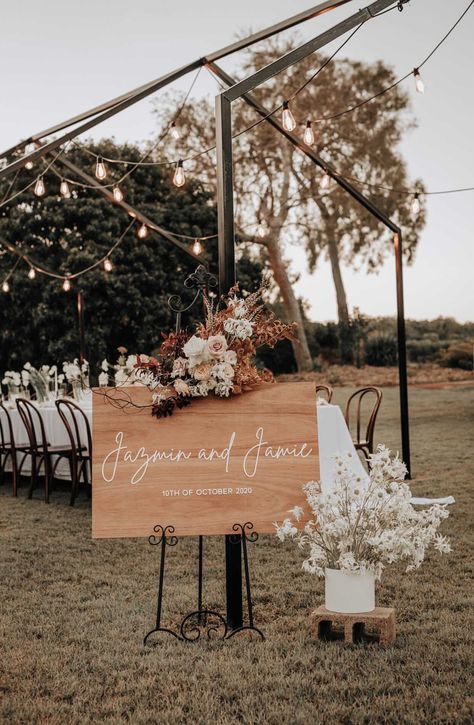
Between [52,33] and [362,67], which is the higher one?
[362,67]

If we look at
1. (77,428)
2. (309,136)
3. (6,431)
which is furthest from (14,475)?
(309,136)

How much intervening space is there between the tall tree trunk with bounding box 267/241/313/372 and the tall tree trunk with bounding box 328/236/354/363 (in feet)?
2.57

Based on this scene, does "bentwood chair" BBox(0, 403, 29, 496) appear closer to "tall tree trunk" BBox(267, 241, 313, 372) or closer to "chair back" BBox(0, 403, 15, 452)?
"chair back" BBox(0, 403, 15, 452)

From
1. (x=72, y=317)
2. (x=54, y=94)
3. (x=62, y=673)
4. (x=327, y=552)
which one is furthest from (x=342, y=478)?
(x=72, y=317)

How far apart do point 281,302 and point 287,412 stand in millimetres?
14790

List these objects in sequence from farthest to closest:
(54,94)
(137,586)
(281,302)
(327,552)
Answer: (281,302) < (54,94) < (137,586) < (327,552)

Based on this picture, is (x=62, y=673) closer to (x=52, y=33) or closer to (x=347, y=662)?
(x=347, y=662)

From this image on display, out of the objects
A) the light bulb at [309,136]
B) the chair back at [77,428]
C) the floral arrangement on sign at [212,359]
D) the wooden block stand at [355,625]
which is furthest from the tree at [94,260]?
the wooden block stand at [355,625]

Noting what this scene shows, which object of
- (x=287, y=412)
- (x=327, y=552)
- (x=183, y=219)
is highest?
(x=183, y=219)

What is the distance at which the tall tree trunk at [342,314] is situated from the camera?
17.3m

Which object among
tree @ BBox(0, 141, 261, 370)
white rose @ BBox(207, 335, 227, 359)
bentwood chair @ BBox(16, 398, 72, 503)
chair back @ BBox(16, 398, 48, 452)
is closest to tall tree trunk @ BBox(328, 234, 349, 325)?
tree @ BBox(0, 141, 261, 370)

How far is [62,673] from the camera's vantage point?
3006 millimetres

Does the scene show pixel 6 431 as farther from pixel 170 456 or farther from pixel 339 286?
pixel 339 286

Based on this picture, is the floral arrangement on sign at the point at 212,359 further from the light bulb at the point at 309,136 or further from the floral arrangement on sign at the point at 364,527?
the light bulb at the point at 309,136
